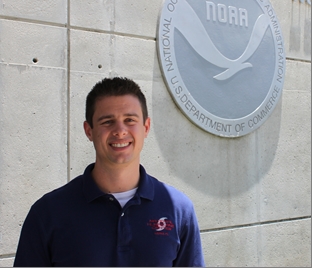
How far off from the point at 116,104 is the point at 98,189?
13.5 inches

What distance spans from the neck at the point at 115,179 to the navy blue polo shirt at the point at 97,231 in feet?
0.19

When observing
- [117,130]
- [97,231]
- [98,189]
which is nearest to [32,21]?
[117,130]

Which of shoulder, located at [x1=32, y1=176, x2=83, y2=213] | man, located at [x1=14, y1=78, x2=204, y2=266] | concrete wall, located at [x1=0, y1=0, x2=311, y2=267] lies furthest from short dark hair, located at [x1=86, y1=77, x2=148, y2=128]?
concrete wall, located at [x1=0, y1=0, x2=311, y2=267]

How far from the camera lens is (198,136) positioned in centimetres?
404

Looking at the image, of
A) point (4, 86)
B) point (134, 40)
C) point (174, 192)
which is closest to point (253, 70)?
point (134, 40)

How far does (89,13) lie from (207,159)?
5.22 feet

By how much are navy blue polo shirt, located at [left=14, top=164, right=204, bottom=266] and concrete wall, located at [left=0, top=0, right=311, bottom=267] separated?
152 cm

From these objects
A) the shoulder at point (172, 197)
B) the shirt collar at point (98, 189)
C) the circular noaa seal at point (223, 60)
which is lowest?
the shoulder at point (172, 197)

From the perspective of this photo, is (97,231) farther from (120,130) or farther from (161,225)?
(120,130)

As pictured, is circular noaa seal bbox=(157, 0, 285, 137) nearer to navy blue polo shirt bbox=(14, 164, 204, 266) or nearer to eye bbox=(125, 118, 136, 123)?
eye bbox=(125, 118, 136, 123)

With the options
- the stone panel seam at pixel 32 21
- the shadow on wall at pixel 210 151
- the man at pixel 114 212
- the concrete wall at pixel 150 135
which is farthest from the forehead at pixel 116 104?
the shadow on wall at pixel 210 151

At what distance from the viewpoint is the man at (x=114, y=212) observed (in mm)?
1659

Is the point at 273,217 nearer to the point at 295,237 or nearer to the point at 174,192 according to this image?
the point at 295,237

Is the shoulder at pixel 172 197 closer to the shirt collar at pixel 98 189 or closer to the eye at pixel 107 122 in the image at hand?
the shirt collar at pixel 98 189
